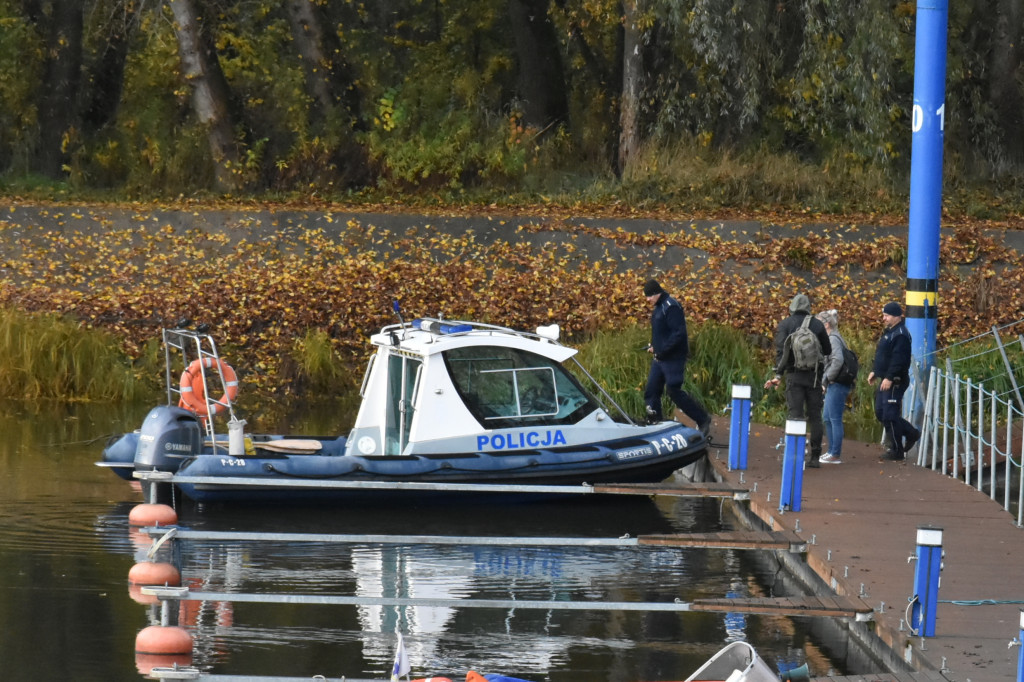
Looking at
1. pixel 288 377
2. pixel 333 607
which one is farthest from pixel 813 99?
pixel 333 607

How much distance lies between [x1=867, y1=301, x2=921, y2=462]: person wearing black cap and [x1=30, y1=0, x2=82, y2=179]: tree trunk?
22.5 m

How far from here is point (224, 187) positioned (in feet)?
106

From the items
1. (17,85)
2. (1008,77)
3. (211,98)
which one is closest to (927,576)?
(1008,77)

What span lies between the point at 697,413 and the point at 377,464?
12.6 feet

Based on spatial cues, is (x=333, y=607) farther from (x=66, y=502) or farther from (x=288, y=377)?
(x=288, y=377)

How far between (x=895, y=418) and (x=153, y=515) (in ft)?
23.9

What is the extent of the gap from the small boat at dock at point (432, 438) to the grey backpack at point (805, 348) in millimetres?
1340

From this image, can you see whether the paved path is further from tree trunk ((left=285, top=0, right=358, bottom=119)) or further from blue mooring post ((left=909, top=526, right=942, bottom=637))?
tree trunk ((left=285, top=0, right=358, bottom=119))

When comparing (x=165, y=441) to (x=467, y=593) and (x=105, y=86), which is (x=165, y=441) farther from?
(x=105, y=86)

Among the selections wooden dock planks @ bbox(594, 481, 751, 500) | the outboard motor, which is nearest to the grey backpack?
wooden dock planks @ bbox(594, 481, 751, 500)

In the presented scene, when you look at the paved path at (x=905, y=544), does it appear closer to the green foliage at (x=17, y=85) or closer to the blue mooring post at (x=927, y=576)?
the blue mooring post at (x=927, y=576)

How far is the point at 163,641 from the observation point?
10477 mm

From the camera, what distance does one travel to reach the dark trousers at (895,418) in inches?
632

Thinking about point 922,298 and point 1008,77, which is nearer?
point 922,298
